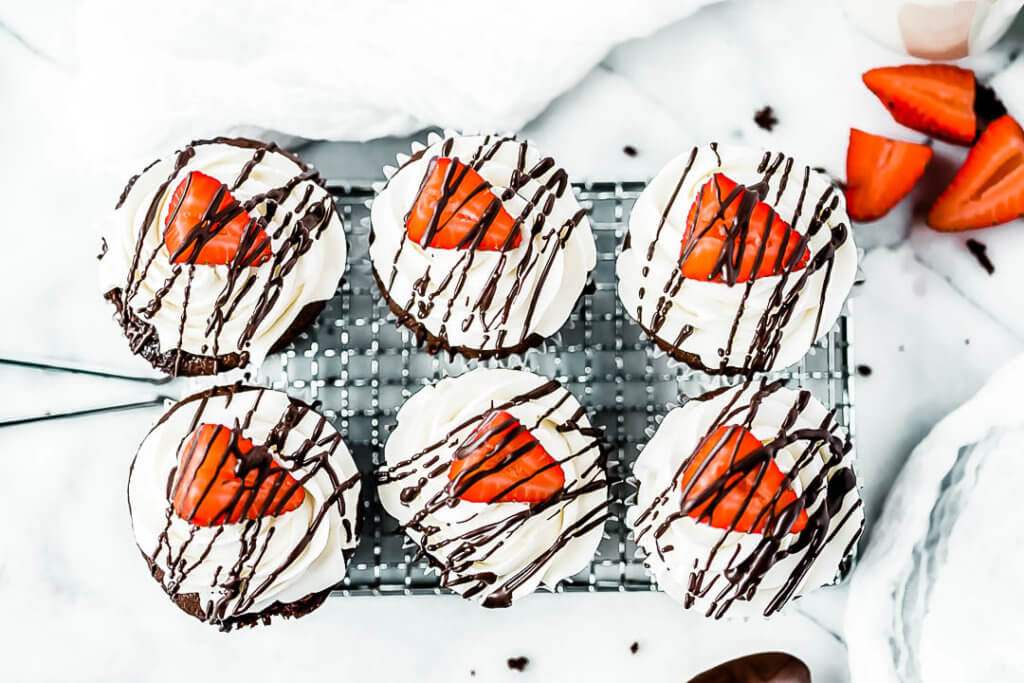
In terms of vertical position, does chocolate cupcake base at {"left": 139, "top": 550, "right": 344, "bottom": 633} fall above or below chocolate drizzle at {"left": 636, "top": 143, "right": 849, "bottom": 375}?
below

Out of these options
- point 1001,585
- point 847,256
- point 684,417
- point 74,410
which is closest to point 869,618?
point 1001,585

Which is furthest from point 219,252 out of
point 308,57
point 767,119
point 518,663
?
point 767,119

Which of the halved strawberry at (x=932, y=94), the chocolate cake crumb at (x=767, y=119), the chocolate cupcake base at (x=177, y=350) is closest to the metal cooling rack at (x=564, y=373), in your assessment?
the chocolate cupcake base at (x=177, y=350)

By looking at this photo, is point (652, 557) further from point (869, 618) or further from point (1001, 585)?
point (1001, 585)

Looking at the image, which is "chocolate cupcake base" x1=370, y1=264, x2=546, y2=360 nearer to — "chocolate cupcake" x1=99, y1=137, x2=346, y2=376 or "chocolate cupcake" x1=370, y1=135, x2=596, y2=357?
"chocolate cupcake" x1=370, y1=135, x2=596, y2=357

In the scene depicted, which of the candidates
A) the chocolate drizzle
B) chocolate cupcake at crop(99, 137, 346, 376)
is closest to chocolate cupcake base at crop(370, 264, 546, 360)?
chocolate cupcake at crop(99, 137, 346, 376)

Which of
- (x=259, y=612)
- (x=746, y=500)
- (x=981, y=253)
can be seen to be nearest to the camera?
(x=746, y=500)

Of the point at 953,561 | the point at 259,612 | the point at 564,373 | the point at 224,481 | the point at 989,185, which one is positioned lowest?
the point at 259,612

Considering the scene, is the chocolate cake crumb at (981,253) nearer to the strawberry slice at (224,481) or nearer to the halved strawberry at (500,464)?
the halved strawberry at (500,464)

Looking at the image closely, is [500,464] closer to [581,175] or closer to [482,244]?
[482,244]
